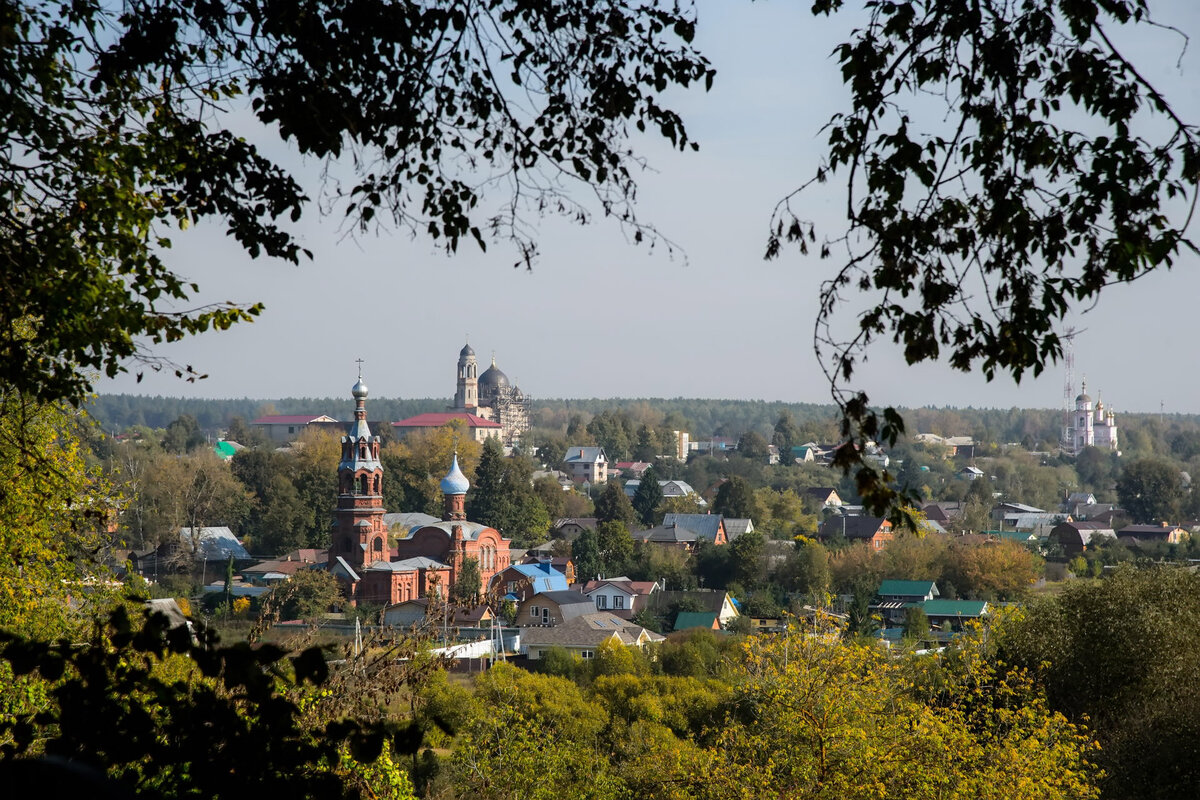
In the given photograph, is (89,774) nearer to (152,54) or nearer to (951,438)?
(152,54)

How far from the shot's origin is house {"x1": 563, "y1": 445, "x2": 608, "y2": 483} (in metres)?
111

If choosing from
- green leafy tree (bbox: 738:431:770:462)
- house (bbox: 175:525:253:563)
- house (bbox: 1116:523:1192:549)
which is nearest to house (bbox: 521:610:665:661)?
house (bbox: 175:525:253:563)

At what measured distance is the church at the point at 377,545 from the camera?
49000 mm

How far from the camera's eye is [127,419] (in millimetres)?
190500

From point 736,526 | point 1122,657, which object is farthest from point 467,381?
point 1122,657

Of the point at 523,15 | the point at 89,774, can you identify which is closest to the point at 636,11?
the point at 523,15

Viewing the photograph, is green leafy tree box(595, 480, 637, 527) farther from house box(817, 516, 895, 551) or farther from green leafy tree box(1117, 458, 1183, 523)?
green leafy tree box(1117, 458, 1183, 523)

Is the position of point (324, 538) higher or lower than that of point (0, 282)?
lower

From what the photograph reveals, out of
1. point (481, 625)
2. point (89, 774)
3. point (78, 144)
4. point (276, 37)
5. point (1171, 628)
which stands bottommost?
point (481, 625)

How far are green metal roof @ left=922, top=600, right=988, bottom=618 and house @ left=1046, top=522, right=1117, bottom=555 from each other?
20.0 meters

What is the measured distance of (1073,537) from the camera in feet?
208

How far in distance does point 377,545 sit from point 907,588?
70.3ft

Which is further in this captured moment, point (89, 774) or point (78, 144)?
point (78, 144)

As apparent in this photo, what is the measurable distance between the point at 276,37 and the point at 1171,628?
54.2ft
